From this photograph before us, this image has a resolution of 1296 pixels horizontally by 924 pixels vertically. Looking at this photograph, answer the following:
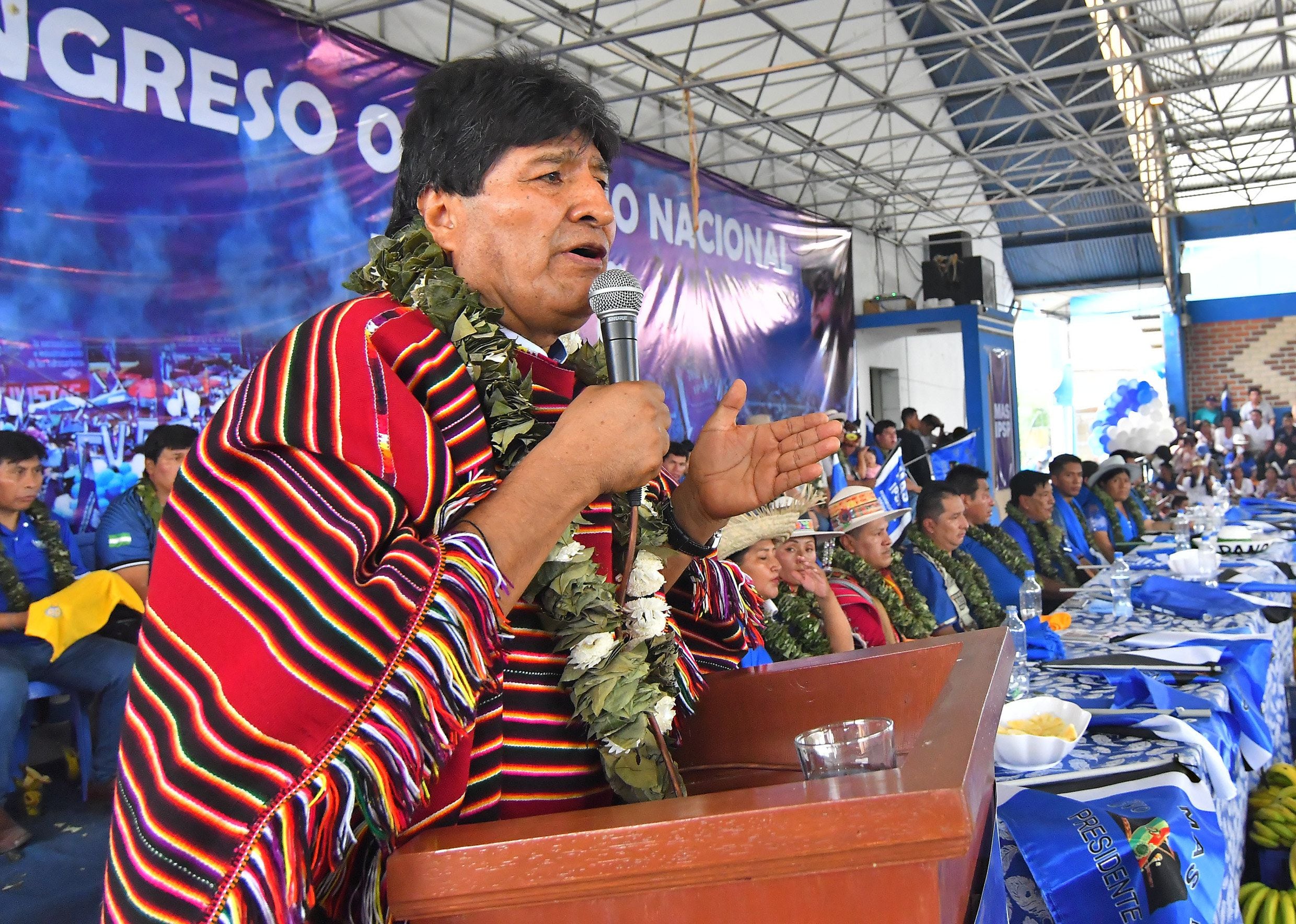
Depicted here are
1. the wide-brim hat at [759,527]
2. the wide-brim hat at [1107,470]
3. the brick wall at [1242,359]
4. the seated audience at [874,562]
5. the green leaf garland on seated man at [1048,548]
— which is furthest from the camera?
the brick wall at [1242,359]

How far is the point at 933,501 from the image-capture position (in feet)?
15.6

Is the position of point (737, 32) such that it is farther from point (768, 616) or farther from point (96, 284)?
point (768, 616)

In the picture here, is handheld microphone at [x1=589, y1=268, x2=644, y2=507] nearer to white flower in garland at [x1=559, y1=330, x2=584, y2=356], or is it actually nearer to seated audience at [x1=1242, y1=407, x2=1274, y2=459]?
white flower in garland at [x1=559, y1=330, x2=584, y2=356]

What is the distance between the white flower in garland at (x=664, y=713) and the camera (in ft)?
3.68

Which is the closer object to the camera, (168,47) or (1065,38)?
(168,47)

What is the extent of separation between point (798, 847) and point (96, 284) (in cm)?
454

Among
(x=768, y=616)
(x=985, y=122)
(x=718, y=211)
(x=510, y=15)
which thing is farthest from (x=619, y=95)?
(x=768, y=616)

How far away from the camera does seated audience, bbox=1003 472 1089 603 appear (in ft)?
19.2

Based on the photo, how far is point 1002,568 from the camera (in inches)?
204

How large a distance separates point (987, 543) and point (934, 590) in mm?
879

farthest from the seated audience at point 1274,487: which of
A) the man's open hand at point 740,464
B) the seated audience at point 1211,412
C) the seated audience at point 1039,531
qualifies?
the man's open hand at point 740,464

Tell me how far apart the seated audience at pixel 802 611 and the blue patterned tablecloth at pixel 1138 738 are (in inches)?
29.2

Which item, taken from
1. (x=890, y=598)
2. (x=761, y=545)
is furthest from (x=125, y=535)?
(x=890, y=598)

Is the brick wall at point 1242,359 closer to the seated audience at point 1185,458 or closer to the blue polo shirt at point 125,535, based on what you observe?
the seated audience at point 1185,458
